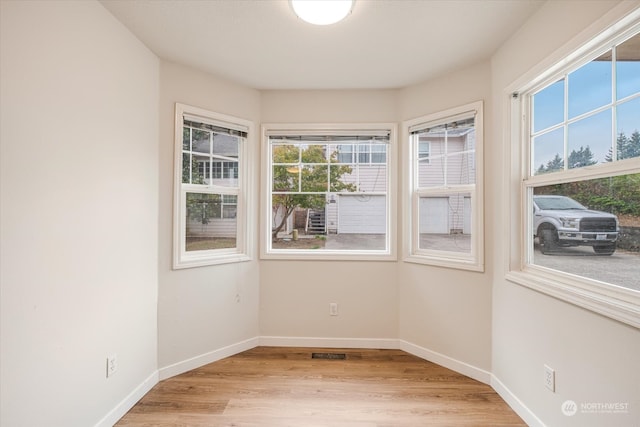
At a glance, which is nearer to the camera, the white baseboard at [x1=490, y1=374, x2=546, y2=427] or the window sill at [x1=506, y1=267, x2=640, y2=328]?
the window sill at [x1=506, y1=267, x2=640, y2=328]

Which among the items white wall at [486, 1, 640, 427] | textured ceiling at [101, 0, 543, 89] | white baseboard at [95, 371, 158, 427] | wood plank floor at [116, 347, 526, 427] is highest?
textured ceiling at [101, 0, 543, 89]

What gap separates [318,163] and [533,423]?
2482 millimetres

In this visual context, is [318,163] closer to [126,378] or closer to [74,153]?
[74,153]

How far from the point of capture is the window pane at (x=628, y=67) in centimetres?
134

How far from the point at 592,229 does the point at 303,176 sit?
219cm

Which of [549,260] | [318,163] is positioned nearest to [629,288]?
[549,260]

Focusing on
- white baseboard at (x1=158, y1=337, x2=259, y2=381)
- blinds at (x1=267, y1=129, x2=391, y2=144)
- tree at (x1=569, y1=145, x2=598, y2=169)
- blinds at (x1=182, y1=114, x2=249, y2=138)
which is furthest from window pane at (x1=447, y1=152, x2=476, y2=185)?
white baseboard at (x1=158, y1=337, x2=259, y2=381)

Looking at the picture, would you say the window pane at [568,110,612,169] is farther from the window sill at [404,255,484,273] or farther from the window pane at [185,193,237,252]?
the window pane at [185,193,237,252]

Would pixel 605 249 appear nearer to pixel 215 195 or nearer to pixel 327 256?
pixel 327 256

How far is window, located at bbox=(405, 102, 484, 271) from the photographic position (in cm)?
245

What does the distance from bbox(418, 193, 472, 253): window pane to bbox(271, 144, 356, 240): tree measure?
0.82 metres

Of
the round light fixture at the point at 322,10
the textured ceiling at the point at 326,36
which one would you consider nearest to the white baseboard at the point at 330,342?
the textured ceiling at the point at 326,36

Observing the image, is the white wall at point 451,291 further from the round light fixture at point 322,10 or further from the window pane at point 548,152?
the round light fixture at point 322,10

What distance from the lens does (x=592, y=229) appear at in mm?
1568
